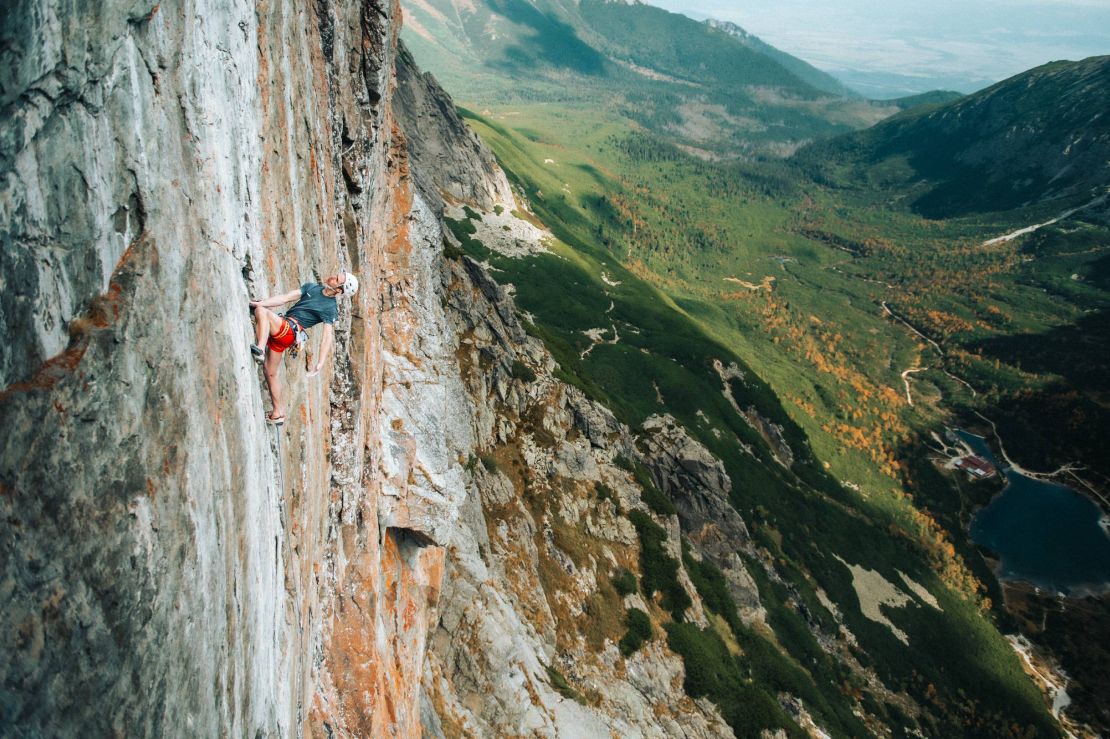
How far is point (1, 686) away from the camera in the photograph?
5871 millimetres

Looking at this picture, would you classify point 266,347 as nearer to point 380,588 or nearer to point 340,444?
point 340,444

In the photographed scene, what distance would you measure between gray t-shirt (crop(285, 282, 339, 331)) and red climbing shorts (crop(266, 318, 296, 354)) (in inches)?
40.9

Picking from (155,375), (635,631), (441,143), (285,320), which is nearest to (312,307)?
(285,320)

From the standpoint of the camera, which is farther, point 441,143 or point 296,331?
point 441,143

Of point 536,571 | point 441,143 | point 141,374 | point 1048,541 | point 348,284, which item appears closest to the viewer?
point 141,374

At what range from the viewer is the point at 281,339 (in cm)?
1294

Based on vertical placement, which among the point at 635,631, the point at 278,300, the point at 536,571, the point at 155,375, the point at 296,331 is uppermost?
the point at 155,375

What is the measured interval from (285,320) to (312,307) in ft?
3.90

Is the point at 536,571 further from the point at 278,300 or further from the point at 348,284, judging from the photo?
the point at 278,300

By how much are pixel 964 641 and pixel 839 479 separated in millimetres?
59044

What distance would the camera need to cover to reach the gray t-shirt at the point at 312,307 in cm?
1420

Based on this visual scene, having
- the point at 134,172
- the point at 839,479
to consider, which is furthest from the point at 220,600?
the point at 839,479

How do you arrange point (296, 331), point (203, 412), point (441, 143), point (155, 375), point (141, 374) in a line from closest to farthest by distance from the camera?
1. point (141, 374)
2. point (155, 375)
3. point (203, 412)
4. point (296, 331)
5. point (441, 143)

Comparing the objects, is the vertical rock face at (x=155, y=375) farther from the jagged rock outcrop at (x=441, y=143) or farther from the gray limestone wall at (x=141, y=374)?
the jagged rock outcrop at (x=441, y=143)
